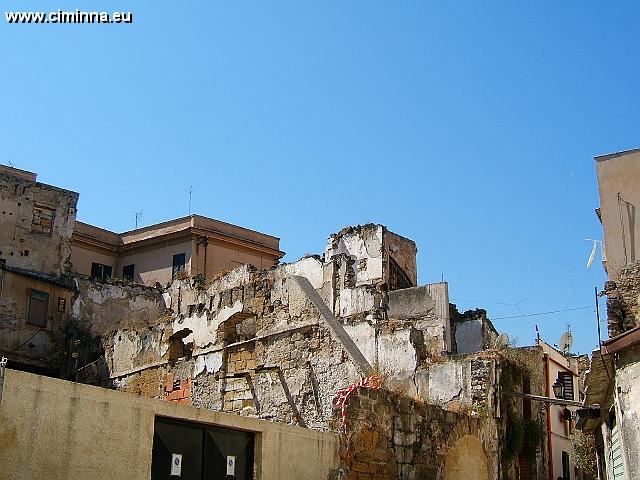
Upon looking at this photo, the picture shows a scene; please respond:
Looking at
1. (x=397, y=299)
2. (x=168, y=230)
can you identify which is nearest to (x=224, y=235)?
(x=168, y=230)

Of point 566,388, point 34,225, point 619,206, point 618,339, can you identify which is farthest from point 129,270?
point 618,339

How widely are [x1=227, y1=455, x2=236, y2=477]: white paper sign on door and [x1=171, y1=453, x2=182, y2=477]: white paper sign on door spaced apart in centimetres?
74

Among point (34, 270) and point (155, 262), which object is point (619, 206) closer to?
point (34, 270)

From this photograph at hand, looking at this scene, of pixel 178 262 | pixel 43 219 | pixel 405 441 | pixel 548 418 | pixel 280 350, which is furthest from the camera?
pixel 178 262

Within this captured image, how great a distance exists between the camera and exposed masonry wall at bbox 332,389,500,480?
11359 mm

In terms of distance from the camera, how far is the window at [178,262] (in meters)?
34.4

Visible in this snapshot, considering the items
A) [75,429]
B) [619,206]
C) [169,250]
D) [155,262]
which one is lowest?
[75,429]

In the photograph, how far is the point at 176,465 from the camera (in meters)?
9.00

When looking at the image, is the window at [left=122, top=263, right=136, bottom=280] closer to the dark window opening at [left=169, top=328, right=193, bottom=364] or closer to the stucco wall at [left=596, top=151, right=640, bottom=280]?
the dark window opening at [left=169, top=328, right=193, bottom=364]

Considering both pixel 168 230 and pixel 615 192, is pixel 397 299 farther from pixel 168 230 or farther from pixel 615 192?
pixel 168 230

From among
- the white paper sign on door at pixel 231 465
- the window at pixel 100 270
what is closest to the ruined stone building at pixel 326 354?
the white paper sign on door at pixel 231 465

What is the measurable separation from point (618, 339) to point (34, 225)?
22.4 meters

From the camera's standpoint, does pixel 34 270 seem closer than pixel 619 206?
No

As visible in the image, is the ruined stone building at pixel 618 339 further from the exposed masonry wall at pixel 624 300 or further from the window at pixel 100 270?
the window at pixel 100 270
